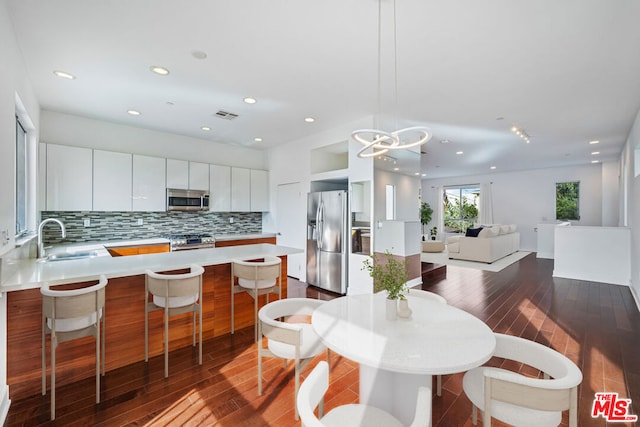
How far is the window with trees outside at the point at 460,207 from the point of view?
1105 centimetres

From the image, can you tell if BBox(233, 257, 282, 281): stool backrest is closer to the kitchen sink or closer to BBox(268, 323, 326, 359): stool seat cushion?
BBox(268, 323, 326, 359): stool seat cushion

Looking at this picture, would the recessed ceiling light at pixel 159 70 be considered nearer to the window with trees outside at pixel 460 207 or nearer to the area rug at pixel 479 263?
the area rug at pixel 479 263

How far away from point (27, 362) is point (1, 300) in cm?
54

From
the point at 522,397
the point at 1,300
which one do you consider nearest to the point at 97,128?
the point at 1,300

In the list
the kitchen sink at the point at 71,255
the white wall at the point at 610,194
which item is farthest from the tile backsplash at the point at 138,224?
the white wall at the point at 610,194

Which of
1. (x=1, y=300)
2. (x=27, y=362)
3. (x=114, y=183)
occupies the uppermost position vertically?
(x=114, y=183)

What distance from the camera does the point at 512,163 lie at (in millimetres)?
8234

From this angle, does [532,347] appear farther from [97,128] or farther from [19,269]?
[97,128]

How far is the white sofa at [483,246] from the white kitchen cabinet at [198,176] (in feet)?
20.8

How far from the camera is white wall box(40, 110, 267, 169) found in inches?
162

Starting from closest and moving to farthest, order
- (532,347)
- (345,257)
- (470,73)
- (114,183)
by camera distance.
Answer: (532,347) → (470,73) → (114,183) → (345,257)

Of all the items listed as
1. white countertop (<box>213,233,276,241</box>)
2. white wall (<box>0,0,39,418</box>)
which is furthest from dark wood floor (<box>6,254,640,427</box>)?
white countertop (<box>213,233,276,241</box>)

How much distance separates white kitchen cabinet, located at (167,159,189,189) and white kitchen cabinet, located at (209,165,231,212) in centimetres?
44

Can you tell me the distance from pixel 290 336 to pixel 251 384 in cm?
83
